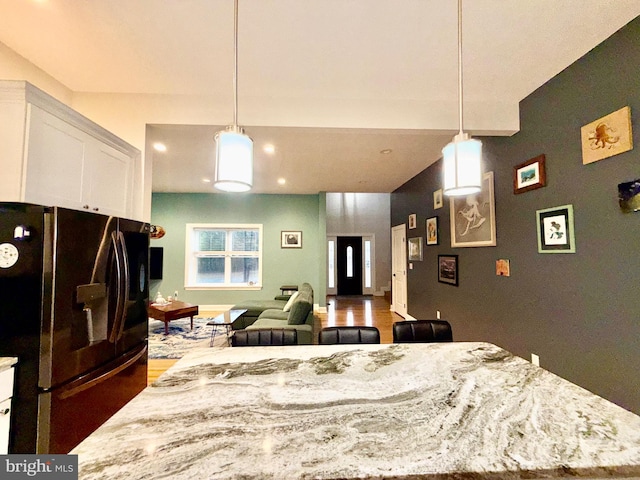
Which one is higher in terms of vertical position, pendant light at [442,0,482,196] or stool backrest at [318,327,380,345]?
pendant light at [442,0,482,196]

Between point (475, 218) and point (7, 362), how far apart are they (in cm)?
405

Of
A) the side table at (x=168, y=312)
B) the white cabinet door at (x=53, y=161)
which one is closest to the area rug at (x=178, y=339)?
the side table at (x=168, y=312)

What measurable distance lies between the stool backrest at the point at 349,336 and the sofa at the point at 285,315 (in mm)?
377

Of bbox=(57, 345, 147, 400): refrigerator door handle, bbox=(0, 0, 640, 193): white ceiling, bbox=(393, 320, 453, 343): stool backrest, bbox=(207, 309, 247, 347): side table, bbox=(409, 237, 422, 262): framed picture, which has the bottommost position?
bbox=(207, 309, 247, 347): side table

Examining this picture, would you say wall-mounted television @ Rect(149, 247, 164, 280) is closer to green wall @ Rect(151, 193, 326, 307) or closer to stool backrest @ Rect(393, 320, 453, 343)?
green wall @ Rect(151, 193, 326, 307)

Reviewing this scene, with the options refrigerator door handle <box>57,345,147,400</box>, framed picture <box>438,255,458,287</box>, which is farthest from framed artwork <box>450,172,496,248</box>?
refrigerator door handle <box>57,345,147,400</box>

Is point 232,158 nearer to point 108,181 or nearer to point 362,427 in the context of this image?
point 362,427

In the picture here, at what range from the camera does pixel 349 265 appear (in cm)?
954

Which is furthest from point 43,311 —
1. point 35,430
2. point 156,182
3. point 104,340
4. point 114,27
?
point 156,182

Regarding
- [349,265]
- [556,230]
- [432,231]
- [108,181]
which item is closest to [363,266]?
[349,265]

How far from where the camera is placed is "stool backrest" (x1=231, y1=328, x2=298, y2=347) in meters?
1.67

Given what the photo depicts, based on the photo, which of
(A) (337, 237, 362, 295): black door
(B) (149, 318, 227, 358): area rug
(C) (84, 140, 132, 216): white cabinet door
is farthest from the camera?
(A) (337, 237, 362, 295): black door

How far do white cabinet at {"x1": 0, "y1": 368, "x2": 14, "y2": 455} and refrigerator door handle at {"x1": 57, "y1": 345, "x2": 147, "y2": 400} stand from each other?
19 cm

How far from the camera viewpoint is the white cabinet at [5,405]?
51.4 inches
